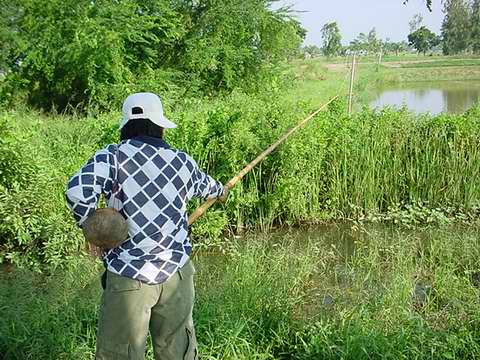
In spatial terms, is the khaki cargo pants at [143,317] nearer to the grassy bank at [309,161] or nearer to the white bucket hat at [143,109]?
the white bucket hat at [143,109]

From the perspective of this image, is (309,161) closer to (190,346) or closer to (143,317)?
(190,346)

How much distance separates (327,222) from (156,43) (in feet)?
26.4

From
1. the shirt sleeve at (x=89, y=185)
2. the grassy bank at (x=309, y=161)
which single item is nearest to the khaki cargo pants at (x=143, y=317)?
the shirt sleeve at (x=89, y=185)

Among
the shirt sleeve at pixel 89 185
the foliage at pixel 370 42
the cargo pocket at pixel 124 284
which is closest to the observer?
the shirt sleeve at pixel 89 185

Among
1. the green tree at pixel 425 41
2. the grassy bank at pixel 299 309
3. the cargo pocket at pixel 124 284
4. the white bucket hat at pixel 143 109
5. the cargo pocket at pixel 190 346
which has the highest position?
the green tree at pixel 425 41

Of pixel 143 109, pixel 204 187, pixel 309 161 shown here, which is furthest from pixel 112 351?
pixel 309 161

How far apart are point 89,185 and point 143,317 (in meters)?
0.63

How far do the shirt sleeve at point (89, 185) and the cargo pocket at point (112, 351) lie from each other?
560 millimetres

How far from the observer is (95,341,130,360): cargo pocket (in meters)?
2.38

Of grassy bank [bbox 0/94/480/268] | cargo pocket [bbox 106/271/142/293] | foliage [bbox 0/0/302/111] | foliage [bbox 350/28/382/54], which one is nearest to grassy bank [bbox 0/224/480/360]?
cargo pocket [bbox 106/271/142/293]

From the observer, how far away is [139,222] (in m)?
2.31

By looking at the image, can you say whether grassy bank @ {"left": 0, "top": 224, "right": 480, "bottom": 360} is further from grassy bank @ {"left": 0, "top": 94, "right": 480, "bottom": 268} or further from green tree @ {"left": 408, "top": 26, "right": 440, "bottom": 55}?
green tree @ {"left": 408, "top": 26, "right": 440, "bottom": 55}

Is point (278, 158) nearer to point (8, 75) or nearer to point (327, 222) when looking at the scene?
point (327, 222)

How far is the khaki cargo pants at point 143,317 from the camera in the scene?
91.6 inches
